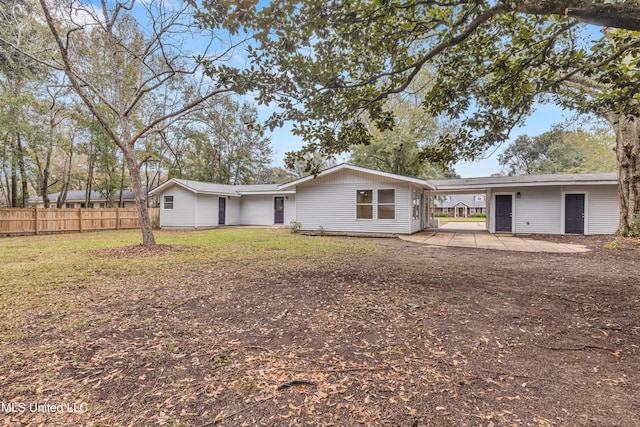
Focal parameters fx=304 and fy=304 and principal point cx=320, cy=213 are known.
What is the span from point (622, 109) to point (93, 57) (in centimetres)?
2250

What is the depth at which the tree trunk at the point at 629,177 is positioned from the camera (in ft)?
35.4

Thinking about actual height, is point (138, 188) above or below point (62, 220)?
above

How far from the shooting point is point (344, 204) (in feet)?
46.1

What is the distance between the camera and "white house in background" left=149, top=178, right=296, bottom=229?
703 inches

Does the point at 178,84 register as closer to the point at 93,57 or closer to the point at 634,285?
the point at 93,57

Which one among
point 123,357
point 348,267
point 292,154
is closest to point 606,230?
point 348,267

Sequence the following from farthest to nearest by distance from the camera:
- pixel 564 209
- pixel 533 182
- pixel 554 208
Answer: pixel 554 208
pixel 564 209
pixel 533 182

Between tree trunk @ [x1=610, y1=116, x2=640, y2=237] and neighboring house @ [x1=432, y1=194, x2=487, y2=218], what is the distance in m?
32.8

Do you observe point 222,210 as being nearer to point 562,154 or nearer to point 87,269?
point 87,269

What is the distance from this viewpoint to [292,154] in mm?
6152

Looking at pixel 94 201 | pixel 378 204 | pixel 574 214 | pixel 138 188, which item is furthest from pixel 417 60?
pixel 94 201

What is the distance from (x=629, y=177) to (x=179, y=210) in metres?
20.9

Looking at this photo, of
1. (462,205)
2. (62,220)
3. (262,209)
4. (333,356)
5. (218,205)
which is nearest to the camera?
(333,356)

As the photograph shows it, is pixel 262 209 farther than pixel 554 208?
Yes
